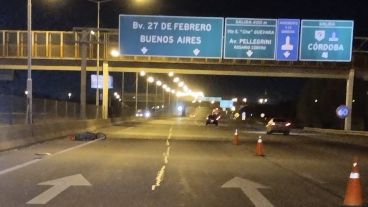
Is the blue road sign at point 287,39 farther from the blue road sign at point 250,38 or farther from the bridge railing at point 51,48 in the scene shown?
the bridge railing at point 51,48

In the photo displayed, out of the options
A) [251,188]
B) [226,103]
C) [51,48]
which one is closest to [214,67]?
[51,48]

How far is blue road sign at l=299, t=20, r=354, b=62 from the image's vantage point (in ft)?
145

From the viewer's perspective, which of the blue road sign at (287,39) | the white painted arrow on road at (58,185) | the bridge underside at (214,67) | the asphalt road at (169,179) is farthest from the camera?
the bridge underside at (214,67)

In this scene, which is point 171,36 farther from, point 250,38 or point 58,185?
point 58,185

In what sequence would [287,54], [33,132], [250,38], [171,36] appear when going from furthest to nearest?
[287,54] → [250,38] → [171,36] → [33,132]

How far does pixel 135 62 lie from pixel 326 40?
1815 cm

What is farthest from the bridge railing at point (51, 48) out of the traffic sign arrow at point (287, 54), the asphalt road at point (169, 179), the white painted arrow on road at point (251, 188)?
the white painted arrow on road at point (251, 188)

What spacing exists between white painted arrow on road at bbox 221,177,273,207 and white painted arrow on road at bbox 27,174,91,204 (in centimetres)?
323

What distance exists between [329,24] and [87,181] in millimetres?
33653

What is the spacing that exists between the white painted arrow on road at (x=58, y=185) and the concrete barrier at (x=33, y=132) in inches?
348

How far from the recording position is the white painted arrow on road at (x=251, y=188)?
1105 centimetres

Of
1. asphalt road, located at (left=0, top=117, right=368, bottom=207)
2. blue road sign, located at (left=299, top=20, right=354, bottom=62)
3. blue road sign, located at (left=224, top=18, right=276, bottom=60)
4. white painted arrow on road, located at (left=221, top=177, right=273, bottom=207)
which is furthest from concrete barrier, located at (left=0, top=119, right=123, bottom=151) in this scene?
blue road sign, located at (left=299, top=20, right=354, bottom=62)

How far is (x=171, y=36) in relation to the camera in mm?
43938

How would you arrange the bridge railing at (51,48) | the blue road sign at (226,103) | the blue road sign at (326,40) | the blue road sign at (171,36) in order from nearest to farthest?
the blue road sign at (171,36) < the blue road sign at (326,40) < the bridge railing at (51,48) < the blue road sign at (226,103)
